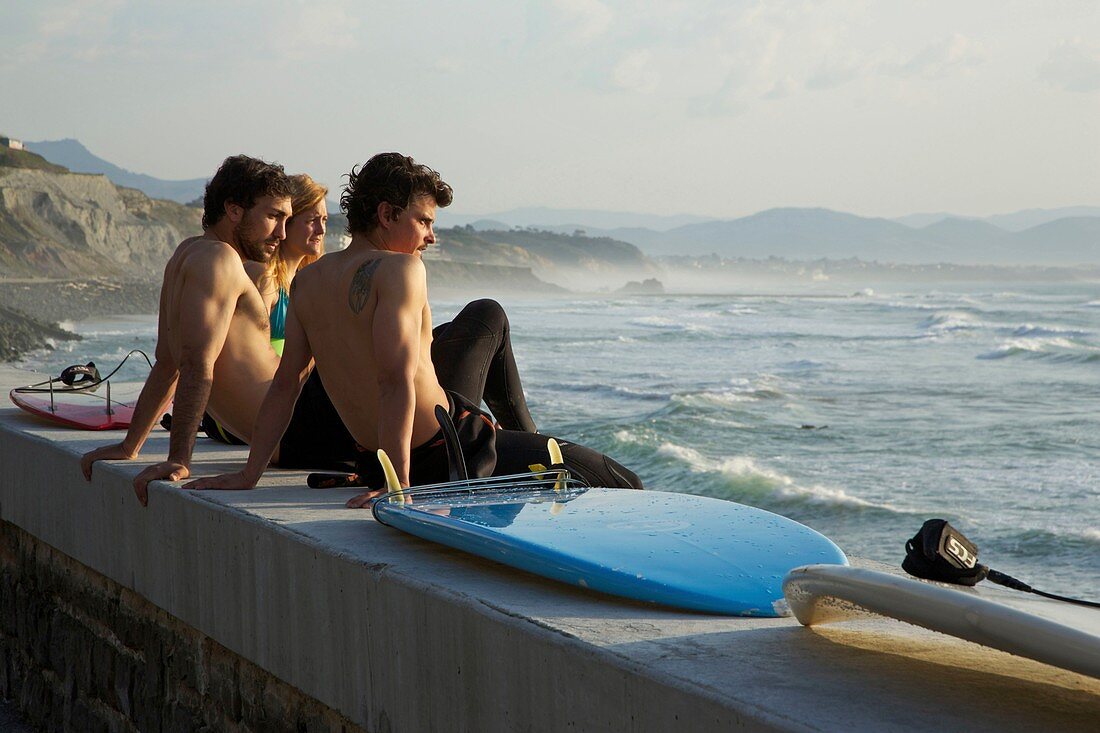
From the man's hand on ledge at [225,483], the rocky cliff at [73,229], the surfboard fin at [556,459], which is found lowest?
the man's hand on ledge at [225,483]

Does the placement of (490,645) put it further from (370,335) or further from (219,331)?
(219,331)

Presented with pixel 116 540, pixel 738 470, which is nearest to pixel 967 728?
pixel 116 540

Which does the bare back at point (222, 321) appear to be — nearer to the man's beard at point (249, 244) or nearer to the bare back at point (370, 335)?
the man's beard at point (249, 244)

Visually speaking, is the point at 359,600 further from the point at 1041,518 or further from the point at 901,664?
the point at 1041,518

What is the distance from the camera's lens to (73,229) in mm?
74938

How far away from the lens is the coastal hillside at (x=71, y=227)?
69.5 meters

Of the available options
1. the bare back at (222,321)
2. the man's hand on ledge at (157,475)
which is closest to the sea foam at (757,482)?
the bare back at (222,321)

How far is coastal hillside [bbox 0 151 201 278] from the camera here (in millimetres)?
69500

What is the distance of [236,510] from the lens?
3.51m

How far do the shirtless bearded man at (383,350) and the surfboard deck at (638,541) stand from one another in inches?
21.5

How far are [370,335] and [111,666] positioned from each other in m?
1.82

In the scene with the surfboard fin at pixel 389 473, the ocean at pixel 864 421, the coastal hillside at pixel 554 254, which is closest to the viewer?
the surfboard fin at pixel 389 473

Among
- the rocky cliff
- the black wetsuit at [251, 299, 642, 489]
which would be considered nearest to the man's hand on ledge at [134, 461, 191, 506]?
the black wetsuit at [251, 299, 642, 489]

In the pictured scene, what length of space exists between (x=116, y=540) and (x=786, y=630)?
2.80 metres
